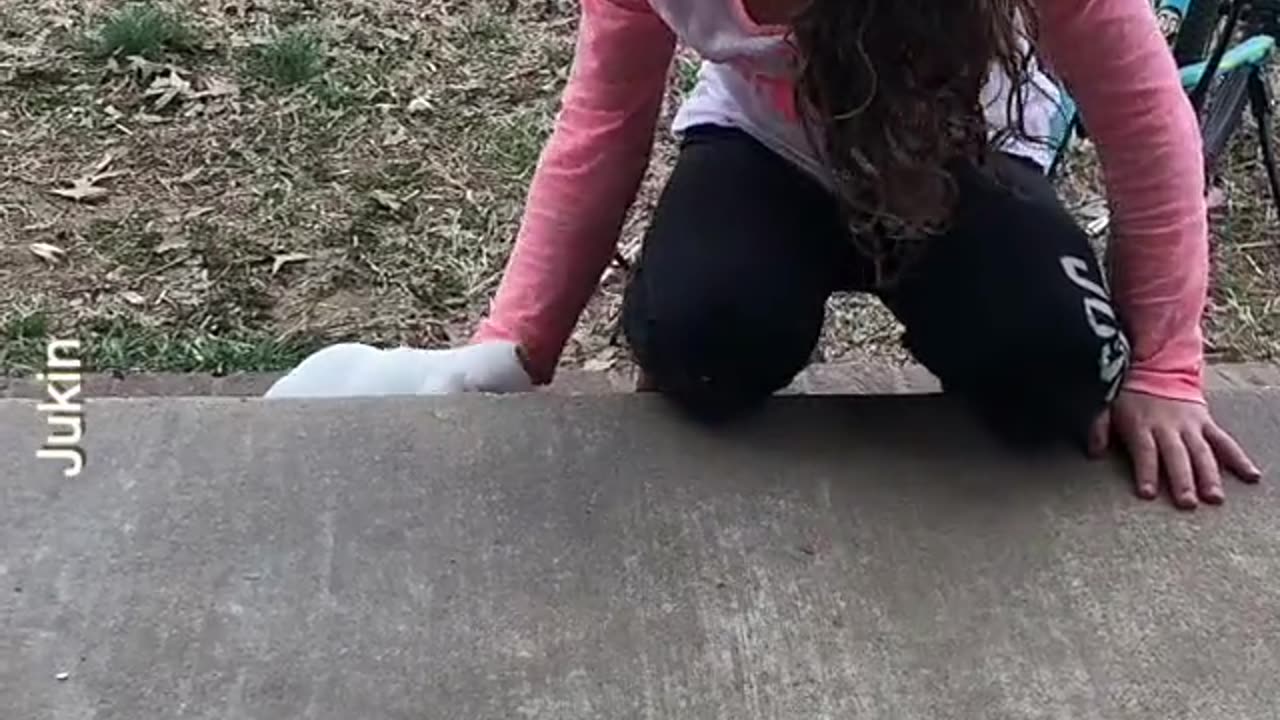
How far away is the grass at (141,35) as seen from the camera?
3150mm

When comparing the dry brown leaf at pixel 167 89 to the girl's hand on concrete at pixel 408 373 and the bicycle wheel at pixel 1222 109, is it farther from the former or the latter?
the bicycle wheel at pixel 1222 109

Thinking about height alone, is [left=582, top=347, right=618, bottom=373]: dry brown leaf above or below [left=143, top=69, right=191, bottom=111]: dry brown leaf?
above

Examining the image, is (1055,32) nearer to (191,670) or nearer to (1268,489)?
(1268,489)

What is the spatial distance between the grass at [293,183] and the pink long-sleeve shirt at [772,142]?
0.64m

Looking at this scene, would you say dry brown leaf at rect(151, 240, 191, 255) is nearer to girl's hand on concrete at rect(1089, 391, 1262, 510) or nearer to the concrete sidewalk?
the concrete sidewalk

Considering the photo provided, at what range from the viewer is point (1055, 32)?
1660mm

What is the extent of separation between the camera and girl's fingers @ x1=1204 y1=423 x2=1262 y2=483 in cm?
174

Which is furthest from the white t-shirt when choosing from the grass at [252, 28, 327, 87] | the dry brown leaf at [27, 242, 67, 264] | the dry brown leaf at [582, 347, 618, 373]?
the grass at [252, 28, 327, 87]

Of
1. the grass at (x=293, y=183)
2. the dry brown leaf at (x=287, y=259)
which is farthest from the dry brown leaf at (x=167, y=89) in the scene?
the dry brown leaf at (x=287, y=259)

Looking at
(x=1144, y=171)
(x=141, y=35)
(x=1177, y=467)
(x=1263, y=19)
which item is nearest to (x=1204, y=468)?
(x=1177, y=467)

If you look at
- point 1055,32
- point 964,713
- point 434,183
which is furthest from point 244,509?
point 434,183

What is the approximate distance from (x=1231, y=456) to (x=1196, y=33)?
949mm

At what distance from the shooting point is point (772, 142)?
189 centimetres

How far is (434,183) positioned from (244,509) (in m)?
1.28
